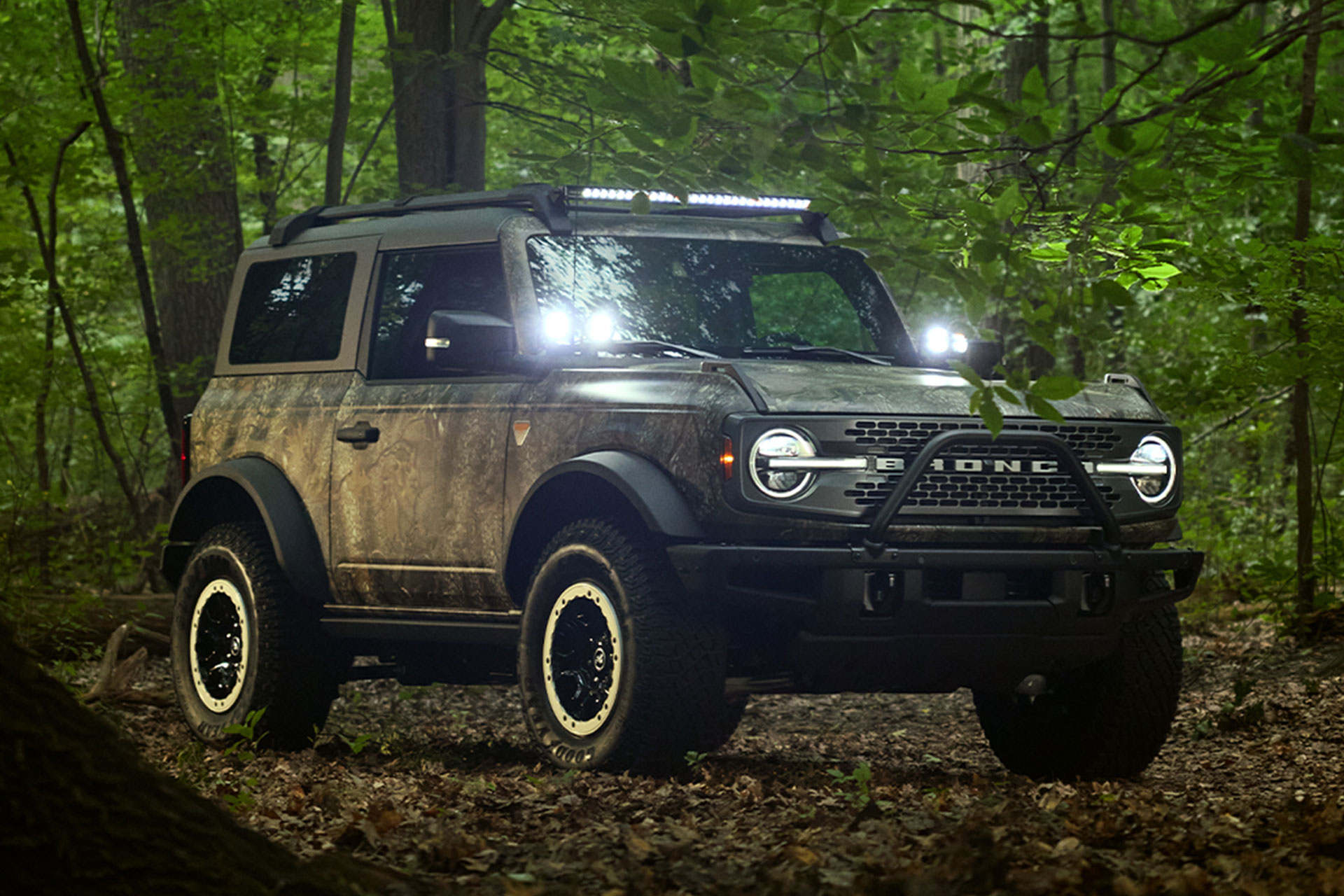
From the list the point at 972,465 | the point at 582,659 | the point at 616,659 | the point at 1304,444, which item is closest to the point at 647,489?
the point at 616,659

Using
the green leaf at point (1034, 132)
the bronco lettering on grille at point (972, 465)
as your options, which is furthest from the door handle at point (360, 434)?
the green leaf at point (1034, 132)

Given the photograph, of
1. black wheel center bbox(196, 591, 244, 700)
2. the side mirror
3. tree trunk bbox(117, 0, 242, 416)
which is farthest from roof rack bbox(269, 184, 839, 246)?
tree trunk bbox(117, 0, 242, 416)

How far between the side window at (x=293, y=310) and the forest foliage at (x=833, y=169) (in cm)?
145

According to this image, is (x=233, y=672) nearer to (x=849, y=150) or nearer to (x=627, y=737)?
(x=627, y=737)

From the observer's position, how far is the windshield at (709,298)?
6367 mm

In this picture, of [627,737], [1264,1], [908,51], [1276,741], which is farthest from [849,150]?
[908,51]

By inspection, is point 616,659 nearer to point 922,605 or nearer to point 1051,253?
point 922,605

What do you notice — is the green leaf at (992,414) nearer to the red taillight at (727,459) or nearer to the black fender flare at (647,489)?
the red taillight at (727,459)

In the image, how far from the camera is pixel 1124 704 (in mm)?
5973

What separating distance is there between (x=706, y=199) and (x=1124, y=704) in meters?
2.78

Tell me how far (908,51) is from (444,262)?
45.4ft

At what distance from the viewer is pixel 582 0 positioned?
10.2 m

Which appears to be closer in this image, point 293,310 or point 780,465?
point 780,465

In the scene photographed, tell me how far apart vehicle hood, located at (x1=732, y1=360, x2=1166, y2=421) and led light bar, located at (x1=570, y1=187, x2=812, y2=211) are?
98 centimetres
